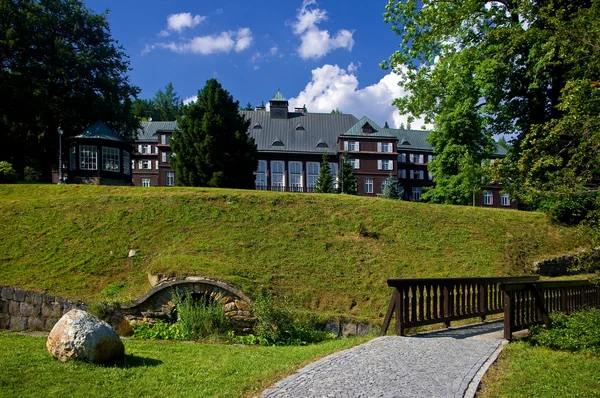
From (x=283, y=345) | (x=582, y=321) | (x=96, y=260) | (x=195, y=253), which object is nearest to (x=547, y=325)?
(x=582, y=321)

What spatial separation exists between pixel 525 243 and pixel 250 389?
16.9 metres

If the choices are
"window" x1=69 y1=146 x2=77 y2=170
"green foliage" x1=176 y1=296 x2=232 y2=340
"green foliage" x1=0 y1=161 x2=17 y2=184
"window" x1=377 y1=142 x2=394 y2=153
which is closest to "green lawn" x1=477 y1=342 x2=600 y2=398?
"green foliage" x1=176 y1=296 x2=232 y2=340

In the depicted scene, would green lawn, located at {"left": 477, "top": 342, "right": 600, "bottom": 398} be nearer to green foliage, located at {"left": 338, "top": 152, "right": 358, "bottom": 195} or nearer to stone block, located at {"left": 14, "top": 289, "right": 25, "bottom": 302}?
stone block, located at {"left": 14, "top": 289, "right": 25, "bottom": 302}

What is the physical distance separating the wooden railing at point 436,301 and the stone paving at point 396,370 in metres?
0.50

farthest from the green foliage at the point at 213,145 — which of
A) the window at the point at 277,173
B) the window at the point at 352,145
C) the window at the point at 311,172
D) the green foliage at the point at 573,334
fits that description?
the window at the point at 352,145

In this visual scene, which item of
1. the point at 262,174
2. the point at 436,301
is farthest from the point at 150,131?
the point at 436,301

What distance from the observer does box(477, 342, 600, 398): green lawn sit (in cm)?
575

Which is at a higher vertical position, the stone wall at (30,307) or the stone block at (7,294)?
the stone block at (7,294)

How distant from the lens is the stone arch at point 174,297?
11.5 m

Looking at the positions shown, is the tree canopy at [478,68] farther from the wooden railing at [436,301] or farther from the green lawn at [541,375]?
the green lawn at [541,375]

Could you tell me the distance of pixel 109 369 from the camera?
6.52m

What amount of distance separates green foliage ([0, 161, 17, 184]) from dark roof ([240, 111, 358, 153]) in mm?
32949

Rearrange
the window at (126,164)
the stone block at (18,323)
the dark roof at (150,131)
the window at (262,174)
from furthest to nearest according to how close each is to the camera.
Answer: the dark roof at (150,131), the window at (262,174), the window at (126,164), the stone block at (18,323)

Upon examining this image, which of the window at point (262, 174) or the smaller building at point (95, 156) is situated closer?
the smaller building at point (95, 156)
